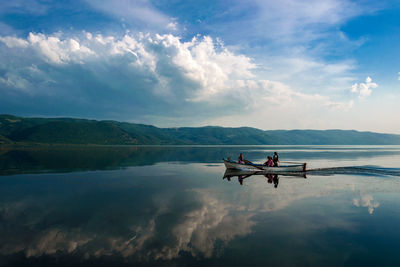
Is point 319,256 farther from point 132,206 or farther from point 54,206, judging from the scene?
point 54,206

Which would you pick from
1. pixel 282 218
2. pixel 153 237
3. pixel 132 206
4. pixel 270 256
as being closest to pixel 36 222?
pixel 132 206

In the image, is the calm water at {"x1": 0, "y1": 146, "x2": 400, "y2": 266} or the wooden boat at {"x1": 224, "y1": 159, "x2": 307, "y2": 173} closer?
the calm water at {"x1": 0, "y1": 146, "x2": 400, "y2": 266}

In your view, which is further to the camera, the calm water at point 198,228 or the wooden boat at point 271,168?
the wooden boat at point 271,168

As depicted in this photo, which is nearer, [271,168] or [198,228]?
[198,228]

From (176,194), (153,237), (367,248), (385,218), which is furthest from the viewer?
(176,194)

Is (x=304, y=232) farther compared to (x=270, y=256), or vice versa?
(x=304, y=232)

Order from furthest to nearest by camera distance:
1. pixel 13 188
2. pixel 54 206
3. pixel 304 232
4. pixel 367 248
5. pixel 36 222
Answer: pixel 13 188
pixel 54 206
pixel 36 222
pixel 304 232
pixel 367 248

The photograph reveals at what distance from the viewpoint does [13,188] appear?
27547 millimetres

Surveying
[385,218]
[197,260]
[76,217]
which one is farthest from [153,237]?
[385,218]

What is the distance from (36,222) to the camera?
16.0 meters

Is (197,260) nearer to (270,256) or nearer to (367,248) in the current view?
(270,256)

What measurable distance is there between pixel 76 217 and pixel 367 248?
1807 centimetres

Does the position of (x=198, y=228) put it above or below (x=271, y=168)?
below

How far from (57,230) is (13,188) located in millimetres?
18039
